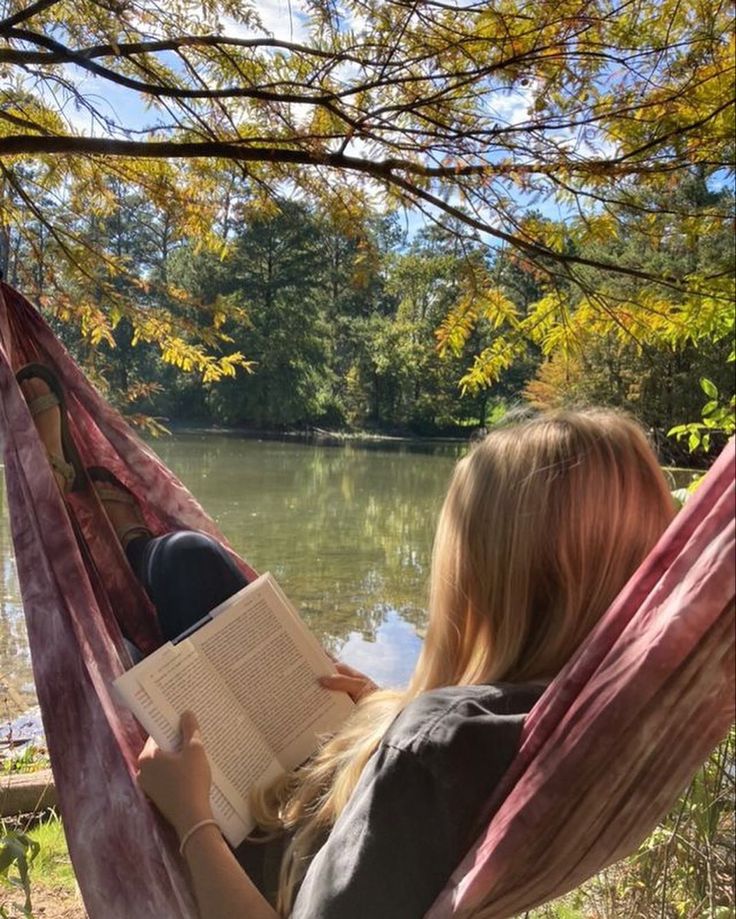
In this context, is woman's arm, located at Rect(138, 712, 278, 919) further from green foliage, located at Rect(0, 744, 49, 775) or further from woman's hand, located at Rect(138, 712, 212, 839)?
green foliage, located at Rect(0, 744, 49, 775)

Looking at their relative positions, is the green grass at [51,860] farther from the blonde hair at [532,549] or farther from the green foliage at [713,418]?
the green foliage at [713,418]

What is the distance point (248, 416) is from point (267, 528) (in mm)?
17132

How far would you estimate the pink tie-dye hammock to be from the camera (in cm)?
69

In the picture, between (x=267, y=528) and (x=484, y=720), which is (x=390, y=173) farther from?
(x=267, y=528)

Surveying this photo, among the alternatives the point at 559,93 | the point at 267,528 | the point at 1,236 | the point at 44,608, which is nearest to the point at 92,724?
the point at 44,608

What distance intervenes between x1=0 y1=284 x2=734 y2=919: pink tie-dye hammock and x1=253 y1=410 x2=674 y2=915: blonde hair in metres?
0.10

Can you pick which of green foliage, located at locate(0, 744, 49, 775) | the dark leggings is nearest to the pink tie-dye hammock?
the dark leggings

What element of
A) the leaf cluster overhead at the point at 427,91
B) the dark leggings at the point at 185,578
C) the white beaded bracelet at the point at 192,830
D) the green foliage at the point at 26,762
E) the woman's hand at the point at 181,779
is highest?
the leaf cluster overhead at the point at 427,91

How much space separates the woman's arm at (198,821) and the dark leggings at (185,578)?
0.31m

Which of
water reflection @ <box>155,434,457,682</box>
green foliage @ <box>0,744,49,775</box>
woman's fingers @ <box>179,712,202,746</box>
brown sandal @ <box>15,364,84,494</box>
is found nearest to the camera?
woman's fingers @ <box>179,712,202,746</box>

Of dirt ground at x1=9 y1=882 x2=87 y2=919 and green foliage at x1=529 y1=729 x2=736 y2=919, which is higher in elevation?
green foliage at x1=529 y1=729 x2=736 y2=919

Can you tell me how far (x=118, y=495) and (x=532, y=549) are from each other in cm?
Answer: 99

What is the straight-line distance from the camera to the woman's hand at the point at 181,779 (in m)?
0.96

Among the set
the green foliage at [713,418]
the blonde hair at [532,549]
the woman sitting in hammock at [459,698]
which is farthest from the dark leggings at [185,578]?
the green foliage at [713,418]
